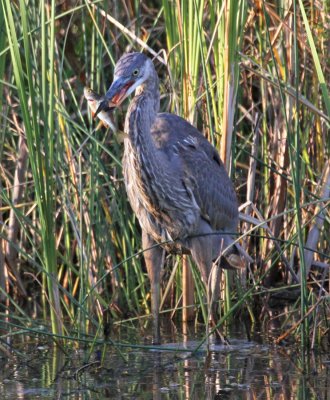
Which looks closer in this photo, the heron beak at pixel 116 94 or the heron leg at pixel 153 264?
the heron beak at pixel 116 94

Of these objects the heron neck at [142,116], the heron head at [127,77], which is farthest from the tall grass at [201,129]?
the heron head at [127,77]

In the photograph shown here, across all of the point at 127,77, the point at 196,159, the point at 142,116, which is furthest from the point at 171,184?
the point at 127,77

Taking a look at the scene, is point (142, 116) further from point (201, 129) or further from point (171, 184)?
point (201, 129)

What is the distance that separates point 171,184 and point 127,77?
65cm

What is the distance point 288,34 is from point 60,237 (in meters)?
1.73

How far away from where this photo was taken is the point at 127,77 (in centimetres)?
397

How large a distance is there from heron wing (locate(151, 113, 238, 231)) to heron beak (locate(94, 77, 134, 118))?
0.54 metres

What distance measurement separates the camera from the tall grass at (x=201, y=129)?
4.47 meters

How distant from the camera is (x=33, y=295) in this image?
557cm

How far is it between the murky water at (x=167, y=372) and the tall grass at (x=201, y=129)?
16 cm

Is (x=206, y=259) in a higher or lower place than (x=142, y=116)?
lower

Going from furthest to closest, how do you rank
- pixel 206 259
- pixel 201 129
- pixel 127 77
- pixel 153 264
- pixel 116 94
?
1. pixel 201 129
2. pixel 153 264
3. pixel 206 259
4. pixel 127 77
5. pixel 116 94

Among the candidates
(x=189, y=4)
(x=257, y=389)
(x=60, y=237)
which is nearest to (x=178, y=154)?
(x=189, y=4)

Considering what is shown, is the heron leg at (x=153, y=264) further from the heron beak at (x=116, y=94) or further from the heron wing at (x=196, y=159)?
the heron beak at (x=116, y=94)
